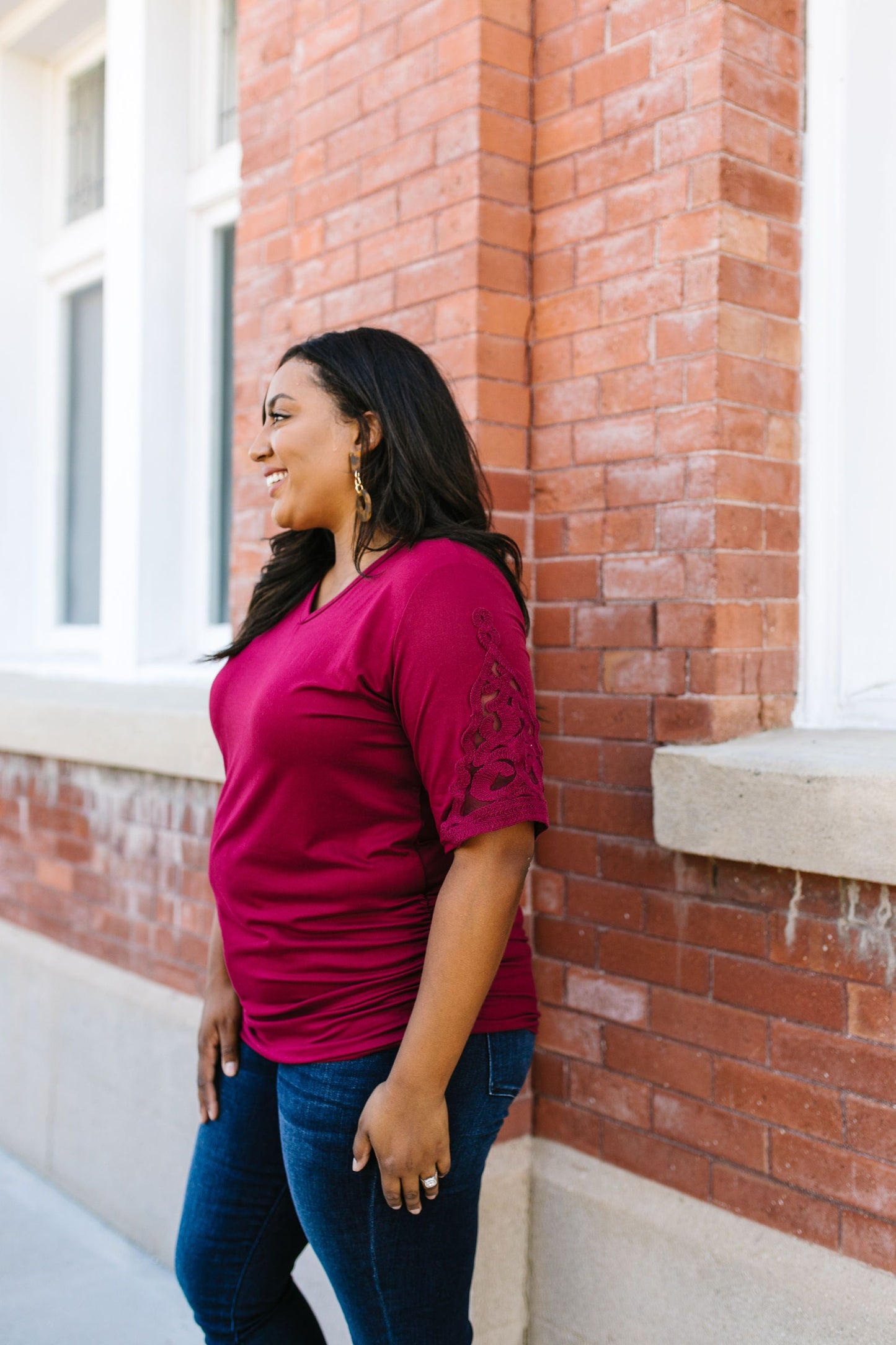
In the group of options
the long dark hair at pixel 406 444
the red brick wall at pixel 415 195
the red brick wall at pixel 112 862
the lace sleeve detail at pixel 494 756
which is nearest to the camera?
the lace sleeve detail at pixel 494 756

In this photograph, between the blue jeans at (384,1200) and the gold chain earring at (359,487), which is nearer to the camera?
the blue jeans at (384,1200)

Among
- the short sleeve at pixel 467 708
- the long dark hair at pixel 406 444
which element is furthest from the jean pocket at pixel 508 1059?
the long dark hair at pixel 406 444

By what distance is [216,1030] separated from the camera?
2289 millimetres

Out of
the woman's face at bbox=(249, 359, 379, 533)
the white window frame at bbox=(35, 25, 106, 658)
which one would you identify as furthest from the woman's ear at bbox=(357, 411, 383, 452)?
the white window frame at bbox=(35, 25, 106, 658)

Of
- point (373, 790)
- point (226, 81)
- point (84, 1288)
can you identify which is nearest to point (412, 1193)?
point (373, 790)

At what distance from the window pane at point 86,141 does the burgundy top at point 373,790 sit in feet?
12.3

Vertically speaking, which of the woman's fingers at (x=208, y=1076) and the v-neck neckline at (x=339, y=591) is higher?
the v-neck neckline at (x=339, y=591)

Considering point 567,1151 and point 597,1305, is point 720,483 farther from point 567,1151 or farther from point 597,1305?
point 597,1305

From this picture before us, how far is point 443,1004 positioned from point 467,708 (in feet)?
1.33

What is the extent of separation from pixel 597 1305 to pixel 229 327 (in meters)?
3.16

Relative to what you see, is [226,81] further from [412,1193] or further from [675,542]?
[412,1193]

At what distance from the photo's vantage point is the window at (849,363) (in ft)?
8.29

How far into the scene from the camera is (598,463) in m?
2.61

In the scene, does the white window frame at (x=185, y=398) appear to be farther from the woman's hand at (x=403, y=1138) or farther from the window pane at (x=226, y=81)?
the woman's hand at (x=403, y=1138)
